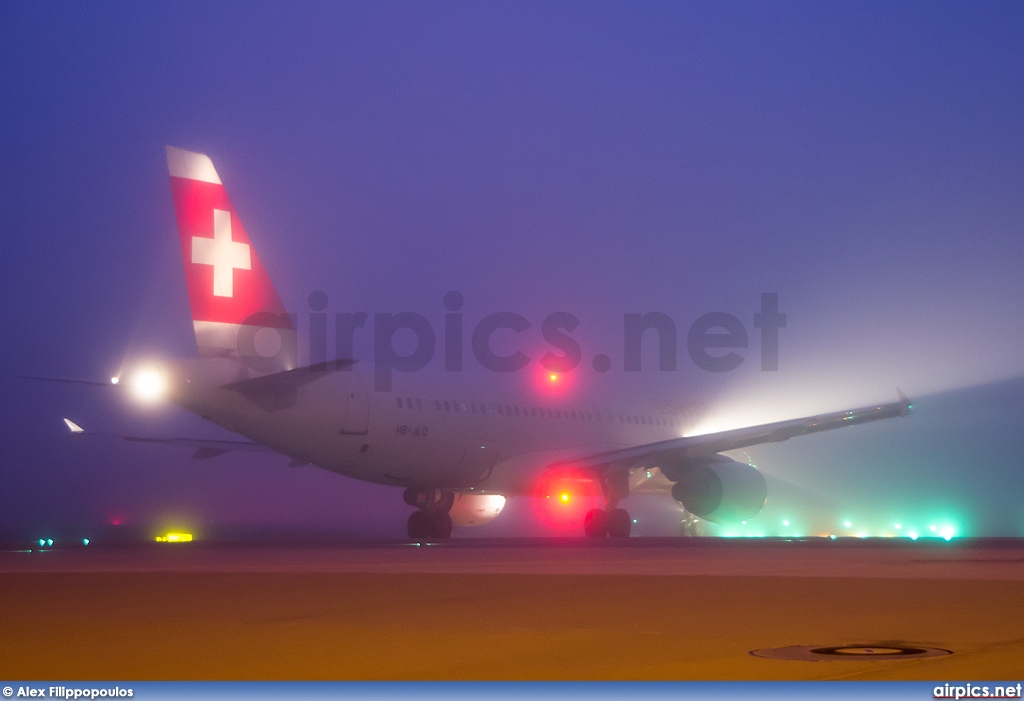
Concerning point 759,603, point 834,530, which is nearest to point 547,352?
point 834,530

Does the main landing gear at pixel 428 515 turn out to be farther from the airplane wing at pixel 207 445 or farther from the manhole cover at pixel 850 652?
the manhole cover at pixel 850 652

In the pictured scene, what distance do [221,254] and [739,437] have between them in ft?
46.0

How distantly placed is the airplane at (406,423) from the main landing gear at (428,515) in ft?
0.13

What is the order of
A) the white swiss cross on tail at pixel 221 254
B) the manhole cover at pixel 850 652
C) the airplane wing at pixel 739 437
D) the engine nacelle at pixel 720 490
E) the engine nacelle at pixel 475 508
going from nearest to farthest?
the manhole cover at pixel 850 652, the white swiss cross on tail at pixel 221 254, the airplane wing at pixel 739 437, the engine nacelle at pixel 720 490, the engine nacelle at pixel 475 508

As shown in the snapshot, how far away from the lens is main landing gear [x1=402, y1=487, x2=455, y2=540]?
32500mm

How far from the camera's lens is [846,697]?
5.66 meters

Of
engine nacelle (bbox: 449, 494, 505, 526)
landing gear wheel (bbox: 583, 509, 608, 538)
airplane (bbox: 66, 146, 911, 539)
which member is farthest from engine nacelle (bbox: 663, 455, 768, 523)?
engine nacelle (bbox: 449, 494, 505, 526)

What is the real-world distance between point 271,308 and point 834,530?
24.6 m

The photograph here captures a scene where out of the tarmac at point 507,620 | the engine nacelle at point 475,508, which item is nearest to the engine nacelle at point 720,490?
the engine nacelle at point 475,508

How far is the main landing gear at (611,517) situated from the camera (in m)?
32.4

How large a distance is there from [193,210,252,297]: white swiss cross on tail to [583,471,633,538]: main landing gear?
11.7m

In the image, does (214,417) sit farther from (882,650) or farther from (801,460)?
(801,460)

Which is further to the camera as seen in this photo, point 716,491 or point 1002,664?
point 716,491

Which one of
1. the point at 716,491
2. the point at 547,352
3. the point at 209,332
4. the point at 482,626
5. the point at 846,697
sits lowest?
the point at 846,697
